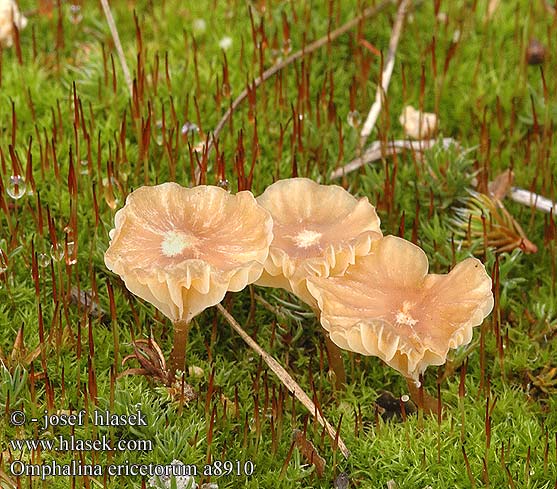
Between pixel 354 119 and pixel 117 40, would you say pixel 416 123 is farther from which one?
pixel 117 40

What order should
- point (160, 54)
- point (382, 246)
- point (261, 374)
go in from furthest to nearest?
1. point (160, 54)
2. point (261, 374)
3. point (382, 246)

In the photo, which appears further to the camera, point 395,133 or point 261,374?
point 395,133

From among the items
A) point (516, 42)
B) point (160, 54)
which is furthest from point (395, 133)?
point (160, 54)

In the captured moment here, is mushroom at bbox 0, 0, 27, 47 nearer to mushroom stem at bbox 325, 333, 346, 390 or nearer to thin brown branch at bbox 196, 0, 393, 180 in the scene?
thin brown branch at bbox 196, 0, 393, 180

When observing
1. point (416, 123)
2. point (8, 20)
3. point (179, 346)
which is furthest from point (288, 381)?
point (8, 20)

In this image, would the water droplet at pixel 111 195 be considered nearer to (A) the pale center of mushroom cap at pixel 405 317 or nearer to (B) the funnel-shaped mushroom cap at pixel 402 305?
(B) the funnel-shaped mushroom cap at pixel 402 305

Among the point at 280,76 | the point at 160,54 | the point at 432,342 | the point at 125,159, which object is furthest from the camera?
the point at 160,54

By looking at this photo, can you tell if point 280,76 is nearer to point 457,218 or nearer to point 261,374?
point 457,218
